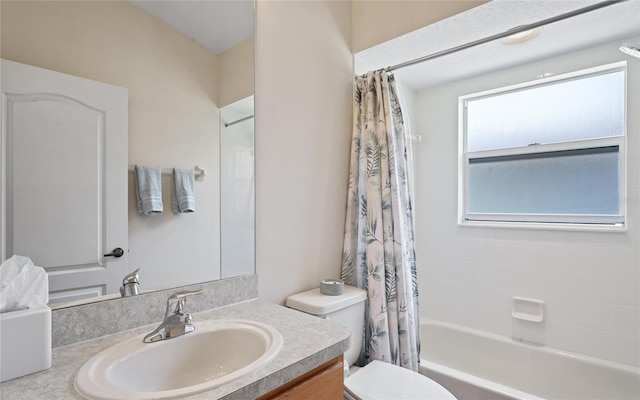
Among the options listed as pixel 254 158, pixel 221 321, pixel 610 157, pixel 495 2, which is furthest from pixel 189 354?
pixel 610 157

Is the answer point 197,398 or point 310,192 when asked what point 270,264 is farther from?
point 197,398

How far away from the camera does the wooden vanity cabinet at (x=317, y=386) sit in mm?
790

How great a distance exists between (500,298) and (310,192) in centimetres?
160

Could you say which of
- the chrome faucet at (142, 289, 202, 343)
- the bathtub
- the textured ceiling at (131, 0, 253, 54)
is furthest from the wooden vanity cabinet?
the textured ceiling at (131, 0, 253, 54)

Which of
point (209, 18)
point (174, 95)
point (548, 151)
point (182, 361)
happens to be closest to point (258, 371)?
point (182, 361)

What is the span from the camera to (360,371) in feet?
4.70

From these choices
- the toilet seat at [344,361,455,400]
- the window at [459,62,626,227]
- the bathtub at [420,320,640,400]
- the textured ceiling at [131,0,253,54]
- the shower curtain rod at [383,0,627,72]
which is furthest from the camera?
the window at [459,62,626,227]

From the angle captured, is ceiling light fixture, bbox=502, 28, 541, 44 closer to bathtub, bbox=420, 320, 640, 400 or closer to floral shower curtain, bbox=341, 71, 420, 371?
floral shower curtain, bbox=341, 71, 420, 371

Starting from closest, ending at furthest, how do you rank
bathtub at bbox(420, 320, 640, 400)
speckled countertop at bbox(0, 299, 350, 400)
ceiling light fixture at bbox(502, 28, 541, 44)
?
speckled countertop at bbox(0, 299, 350, 400) < bathtub at bbox(420, 320, 640, 400) < ceiling light fixture at bbox(502, 28, 541, 44)

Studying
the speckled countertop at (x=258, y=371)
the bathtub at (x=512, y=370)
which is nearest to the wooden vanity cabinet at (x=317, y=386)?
the speckled countertop at (x=258, y=371)

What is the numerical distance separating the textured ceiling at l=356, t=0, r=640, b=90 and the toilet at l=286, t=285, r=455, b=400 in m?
1.32

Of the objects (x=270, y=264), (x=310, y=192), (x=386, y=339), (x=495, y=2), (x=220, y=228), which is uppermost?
(x=495, y=2)

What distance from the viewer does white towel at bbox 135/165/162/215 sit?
106 centimetres

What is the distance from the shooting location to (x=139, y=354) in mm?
855
